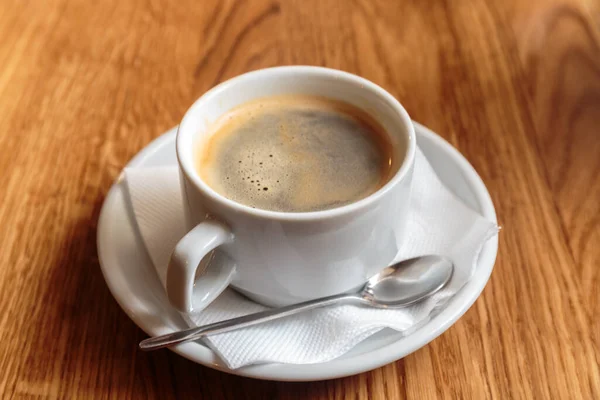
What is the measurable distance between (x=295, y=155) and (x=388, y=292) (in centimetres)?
18

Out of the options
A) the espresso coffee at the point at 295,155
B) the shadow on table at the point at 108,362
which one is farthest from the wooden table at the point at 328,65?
the espresso coffee at the point at 295,155

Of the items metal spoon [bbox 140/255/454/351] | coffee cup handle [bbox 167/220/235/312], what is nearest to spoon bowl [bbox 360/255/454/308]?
metal spoon [bbox 140/255/454/351]

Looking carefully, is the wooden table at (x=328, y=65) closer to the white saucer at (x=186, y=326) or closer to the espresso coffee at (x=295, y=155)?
the white saucer at (x=186, y=326)

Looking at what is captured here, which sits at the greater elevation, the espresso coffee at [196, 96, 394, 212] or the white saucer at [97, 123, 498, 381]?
the espresso coffee at [196, 96, 394, 212]

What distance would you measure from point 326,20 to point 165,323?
73 centimetres

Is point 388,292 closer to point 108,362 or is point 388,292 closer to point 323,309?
point 323,309

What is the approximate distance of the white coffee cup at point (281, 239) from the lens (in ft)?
1.78

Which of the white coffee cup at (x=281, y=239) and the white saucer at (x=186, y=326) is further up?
the white coffee cup at (x=281, y=239)

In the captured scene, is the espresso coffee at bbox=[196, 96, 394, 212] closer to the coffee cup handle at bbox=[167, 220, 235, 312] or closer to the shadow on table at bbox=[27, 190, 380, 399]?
the coffee cup handle at bbox=[167, 220, 235, 312]

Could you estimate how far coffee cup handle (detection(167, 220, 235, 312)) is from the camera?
535 mm

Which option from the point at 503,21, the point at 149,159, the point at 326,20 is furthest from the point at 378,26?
the point at 149,159

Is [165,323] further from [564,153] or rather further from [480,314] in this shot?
[564,153]

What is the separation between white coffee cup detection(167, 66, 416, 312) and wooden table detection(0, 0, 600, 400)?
10cm

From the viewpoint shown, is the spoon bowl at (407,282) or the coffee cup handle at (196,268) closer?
the coffee cup handle at (196,268)
